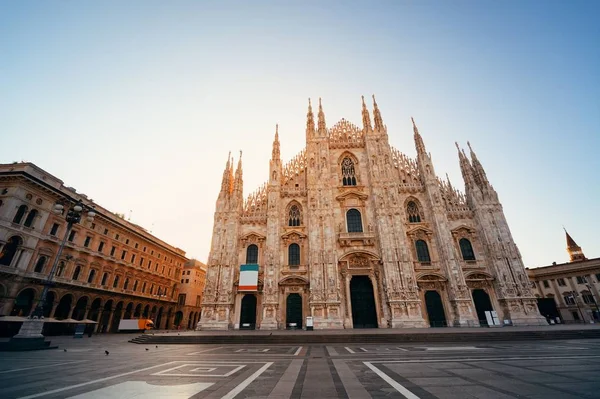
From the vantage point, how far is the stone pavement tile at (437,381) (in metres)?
5.45

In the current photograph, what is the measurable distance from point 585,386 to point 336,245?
20.9m

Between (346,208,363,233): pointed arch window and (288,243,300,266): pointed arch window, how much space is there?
579 centimetres

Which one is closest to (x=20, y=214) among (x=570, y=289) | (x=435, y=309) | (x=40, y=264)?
(x=40, y=264)

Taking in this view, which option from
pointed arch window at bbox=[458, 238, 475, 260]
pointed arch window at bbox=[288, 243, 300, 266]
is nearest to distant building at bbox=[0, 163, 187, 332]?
pointed arch window at bbox=[288, 243, 300, 266]

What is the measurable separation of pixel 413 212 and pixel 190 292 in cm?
4034

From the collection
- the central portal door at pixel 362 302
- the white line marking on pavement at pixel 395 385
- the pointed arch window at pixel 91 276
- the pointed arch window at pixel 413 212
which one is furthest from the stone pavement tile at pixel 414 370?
the pointed arch window at pixel 91 276

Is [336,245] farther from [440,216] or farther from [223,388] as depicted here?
[223,388]

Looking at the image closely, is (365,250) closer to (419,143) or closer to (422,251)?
(422,251)

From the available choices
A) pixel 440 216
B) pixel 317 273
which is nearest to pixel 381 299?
pixel 317 273

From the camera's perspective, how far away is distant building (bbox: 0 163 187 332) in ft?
70.9

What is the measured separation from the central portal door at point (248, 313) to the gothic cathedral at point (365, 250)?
93 millimetres

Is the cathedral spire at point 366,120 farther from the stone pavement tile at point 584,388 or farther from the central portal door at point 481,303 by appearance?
the stone pavement tile at point 584,388

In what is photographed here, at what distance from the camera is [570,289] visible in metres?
38.8

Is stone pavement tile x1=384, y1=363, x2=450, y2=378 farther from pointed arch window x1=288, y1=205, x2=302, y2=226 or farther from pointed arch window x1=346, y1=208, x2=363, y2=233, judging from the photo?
pointed arch window x1=288, y1=205, x2=302, y2=226
